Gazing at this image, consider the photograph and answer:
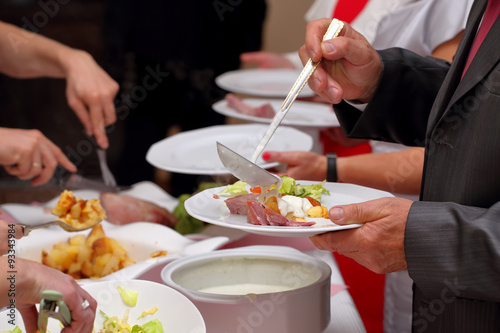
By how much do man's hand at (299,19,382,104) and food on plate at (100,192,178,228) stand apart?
52 cm

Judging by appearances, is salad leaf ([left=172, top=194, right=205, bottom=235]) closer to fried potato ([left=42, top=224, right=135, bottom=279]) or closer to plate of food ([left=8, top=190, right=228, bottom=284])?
plate of food ([left=8, top=190, right=228, bottom=284])

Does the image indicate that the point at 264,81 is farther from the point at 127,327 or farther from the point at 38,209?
the point at 127,327

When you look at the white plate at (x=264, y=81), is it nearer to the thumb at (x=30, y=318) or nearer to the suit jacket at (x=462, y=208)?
the suit jacket at (x=462, y=208)

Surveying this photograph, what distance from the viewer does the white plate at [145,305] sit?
0.86m

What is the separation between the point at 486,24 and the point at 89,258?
92cm

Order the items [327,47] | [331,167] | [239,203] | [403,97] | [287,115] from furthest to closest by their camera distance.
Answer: [287,115]
[331,167]
[403,97]
[327,47]
[239,203]

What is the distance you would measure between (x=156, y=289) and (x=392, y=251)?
38cm

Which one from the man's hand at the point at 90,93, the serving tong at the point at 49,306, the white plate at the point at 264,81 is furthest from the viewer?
the white plate at the point at 264,81

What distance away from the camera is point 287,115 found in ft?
6.64

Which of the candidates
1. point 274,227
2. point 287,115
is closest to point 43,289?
point 274,227

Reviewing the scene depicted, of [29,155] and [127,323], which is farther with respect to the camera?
[29,155]

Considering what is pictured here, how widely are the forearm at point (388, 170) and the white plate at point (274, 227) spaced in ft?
1.26

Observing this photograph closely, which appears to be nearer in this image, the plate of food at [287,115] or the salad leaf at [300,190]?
the salad leaf at [300,190]

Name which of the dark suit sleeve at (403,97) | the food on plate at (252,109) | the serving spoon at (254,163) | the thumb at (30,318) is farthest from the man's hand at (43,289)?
the food on plate at (252,109)
